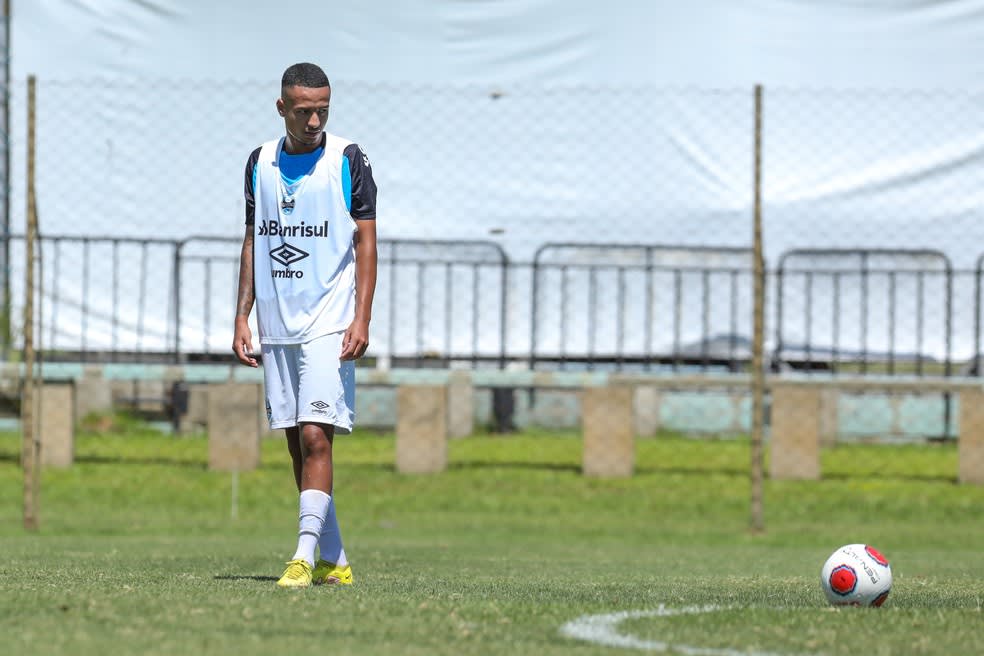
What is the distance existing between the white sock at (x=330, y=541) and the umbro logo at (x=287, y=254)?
94 centimetres

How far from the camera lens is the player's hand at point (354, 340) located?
5.73 metres

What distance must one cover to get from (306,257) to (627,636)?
7.06ft

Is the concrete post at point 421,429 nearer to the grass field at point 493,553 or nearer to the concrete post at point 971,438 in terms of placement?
the grass field at point 493,553

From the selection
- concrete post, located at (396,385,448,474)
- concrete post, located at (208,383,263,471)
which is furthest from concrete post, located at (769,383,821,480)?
concrete post, located at (208,383,263,471)

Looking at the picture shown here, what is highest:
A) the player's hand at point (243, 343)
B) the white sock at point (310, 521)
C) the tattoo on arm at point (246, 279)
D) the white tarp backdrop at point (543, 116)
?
the white tarp backdrop at point (543, 116)

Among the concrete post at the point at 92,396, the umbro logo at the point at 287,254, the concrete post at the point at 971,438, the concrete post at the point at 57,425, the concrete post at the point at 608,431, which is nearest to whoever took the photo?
the umbro logo at the point at 287,254

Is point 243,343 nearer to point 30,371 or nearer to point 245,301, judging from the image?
point 245,301

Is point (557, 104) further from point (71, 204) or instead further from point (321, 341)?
point (321, 341)

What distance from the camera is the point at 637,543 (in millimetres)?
11336

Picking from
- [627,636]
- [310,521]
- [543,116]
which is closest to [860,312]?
[543,116]

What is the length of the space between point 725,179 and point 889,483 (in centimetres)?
394

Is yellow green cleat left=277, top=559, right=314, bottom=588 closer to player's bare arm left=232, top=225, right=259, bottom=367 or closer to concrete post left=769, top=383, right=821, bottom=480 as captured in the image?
player's bare arm left=232, top=225, right=259, bottom=367

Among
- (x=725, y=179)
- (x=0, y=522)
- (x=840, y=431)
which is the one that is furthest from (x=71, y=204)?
(x=840, y=431)

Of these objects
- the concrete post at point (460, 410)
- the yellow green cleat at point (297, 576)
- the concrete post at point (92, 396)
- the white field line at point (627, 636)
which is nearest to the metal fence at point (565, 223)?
the concrete post at point (460, 410)
